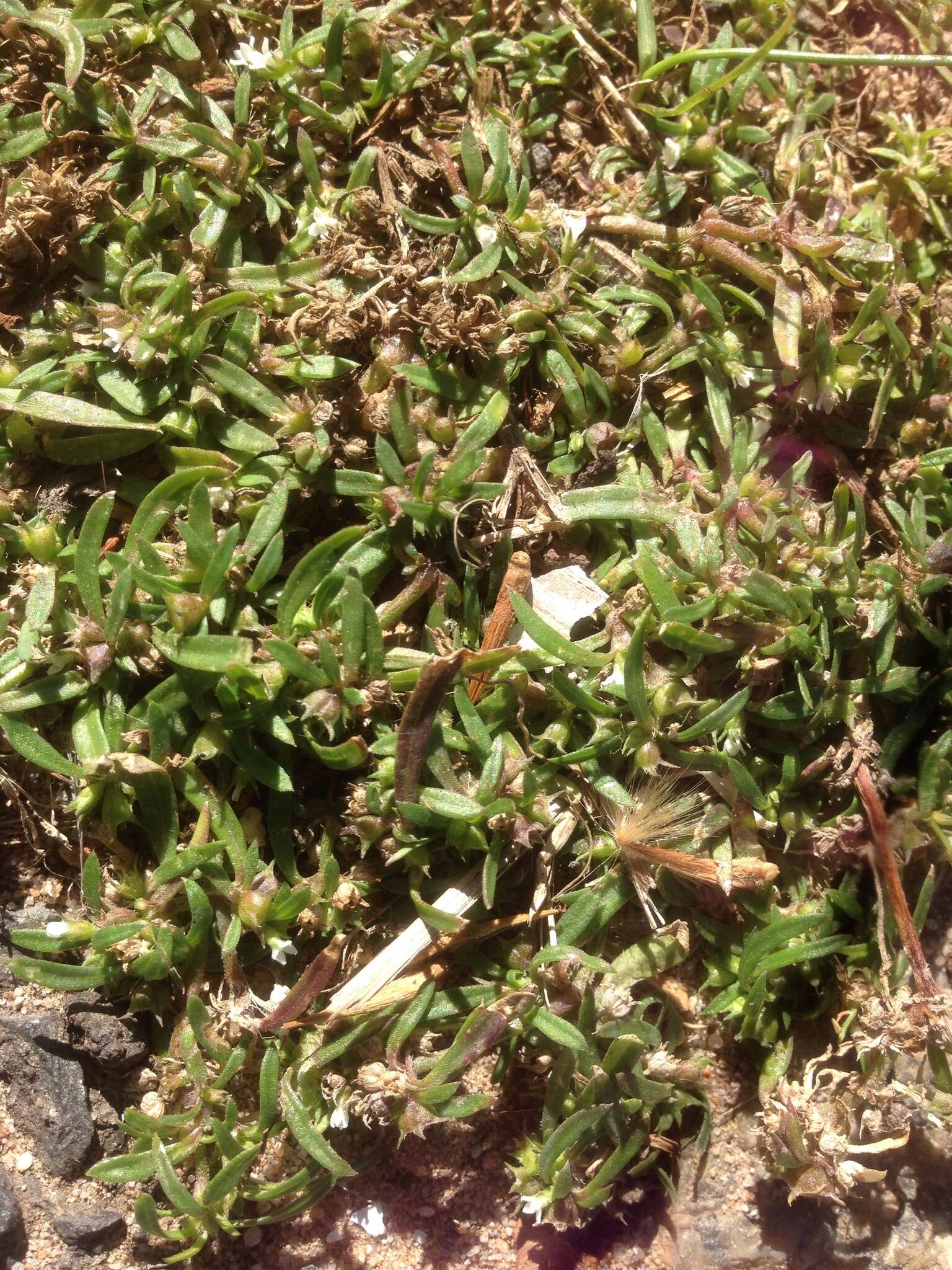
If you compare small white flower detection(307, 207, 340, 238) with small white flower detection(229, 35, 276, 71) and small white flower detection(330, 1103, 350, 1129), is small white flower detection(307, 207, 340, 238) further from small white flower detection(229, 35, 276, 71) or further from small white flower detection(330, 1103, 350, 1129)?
small white flower detection(330, 1103, 350, 1129)

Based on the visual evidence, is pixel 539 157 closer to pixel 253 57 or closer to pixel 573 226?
pixel 573 226

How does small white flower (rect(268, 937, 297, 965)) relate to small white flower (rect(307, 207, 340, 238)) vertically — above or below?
below

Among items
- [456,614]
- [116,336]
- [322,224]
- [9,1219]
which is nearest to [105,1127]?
[9,1219]

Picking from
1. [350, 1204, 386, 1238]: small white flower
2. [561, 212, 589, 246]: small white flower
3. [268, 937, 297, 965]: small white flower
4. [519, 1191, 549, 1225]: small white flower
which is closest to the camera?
[268, 937, 297, 965]: small white flower

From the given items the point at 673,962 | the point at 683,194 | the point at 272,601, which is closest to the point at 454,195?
the point at 683,194

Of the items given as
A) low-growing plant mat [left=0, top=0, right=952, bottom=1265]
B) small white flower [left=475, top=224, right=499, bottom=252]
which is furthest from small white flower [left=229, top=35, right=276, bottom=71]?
small white flower [left=475, top=224, right=499, bottom=252]

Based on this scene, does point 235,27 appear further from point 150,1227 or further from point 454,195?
point 150,1227
